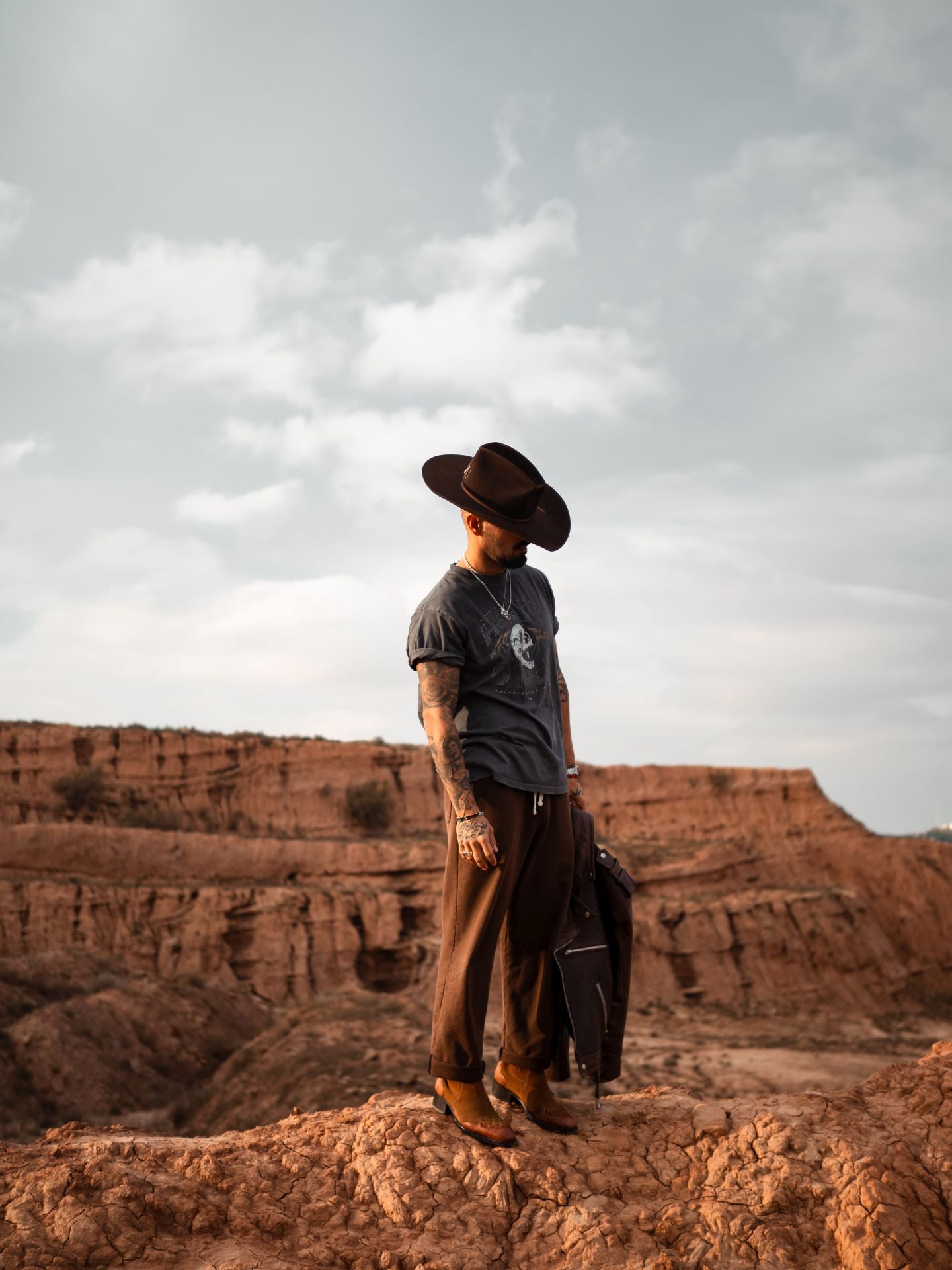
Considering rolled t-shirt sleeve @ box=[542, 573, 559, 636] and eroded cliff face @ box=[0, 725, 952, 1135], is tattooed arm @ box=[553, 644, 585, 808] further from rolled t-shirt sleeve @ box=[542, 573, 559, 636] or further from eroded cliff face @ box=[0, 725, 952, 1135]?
eroded cliff face @ box=[0, 725, 952, 1135]

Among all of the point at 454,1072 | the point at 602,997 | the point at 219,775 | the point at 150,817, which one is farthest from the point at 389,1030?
the point at 219,775

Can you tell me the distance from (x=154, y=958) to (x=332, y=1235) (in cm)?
1960

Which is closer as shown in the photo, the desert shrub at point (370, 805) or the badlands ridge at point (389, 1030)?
the badlands ridge at point (389, 1030)

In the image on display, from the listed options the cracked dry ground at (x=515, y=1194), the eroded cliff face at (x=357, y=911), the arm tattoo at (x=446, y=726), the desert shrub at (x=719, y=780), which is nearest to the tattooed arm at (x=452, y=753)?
the arm tattoo at (x=446, y=726)

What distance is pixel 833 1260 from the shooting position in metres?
2.91

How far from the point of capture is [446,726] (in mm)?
3447

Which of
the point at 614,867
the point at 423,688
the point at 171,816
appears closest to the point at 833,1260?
the point at 614,867

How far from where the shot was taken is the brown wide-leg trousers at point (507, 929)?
11.1ft

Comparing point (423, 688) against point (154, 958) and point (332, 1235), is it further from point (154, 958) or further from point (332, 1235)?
point (154, 958)

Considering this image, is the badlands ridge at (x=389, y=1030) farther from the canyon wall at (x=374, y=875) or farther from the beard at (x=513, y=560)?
the beard at (x=513, y=560)

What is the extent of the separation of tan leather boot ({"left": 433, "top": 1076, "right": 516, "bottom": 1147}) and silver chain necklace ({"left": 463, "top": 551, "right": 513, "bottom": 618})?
1.70 m

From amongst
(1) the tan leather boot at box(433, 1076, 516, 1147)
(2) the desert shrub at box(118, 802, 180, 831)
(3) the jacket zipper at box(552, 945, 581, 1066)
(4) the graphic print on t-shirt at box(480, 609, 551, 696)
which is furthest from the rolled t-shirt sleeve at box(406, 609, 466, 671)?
(2) the desert shrub at box(118, 802, 180, 831)

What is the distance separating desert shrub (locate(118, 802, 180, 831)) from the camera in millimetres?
29391

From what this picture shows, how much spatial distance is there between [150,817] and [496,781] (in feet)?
94.2
